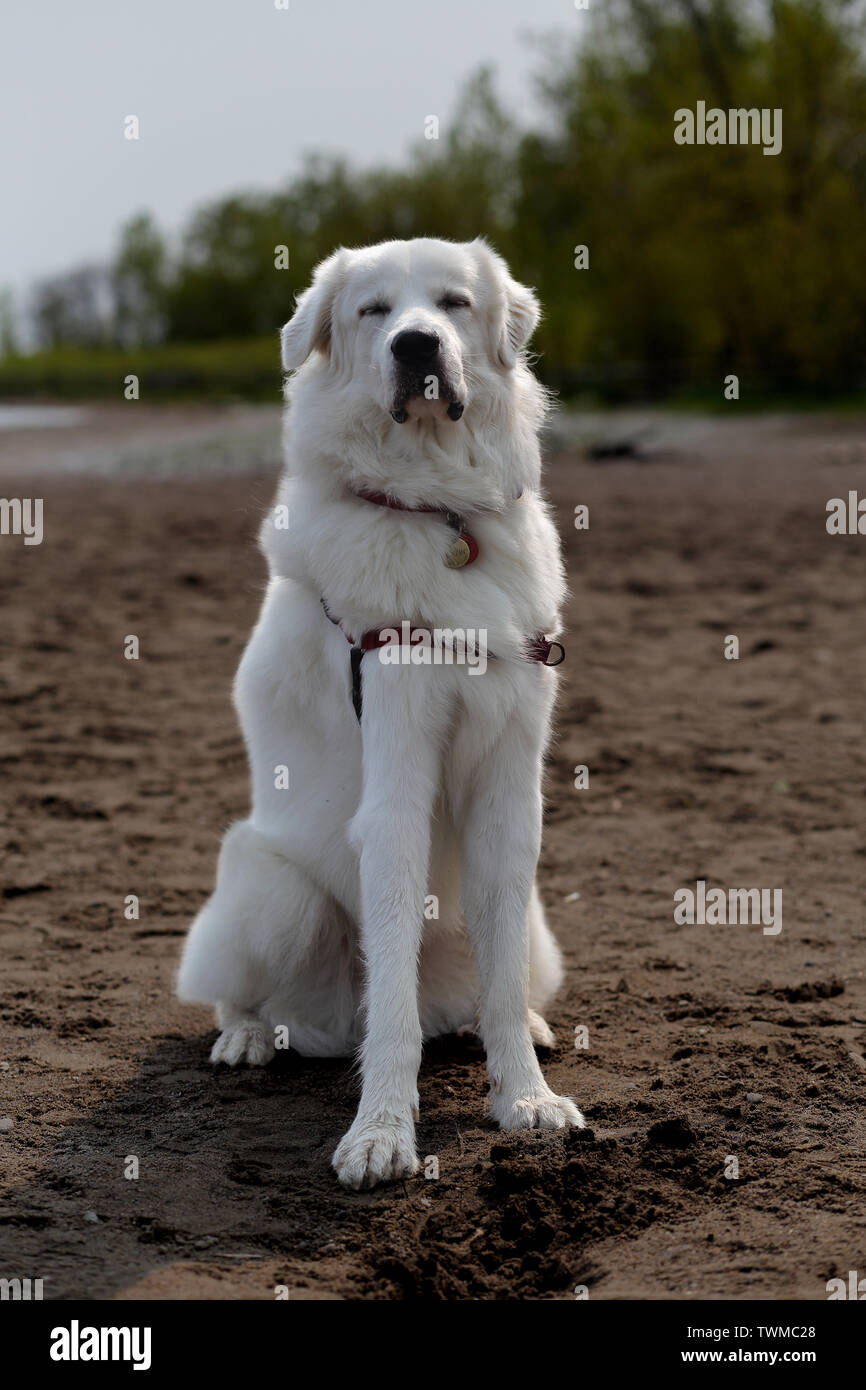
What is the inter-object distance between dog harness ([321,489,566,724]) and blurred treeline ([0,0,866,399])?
24889 mm

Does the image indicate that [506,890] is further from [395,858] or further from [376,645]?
[376,645]

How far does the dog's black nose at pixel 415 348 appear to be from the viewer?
3.58 meters

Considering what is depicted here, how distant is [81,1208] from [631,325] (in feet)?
100

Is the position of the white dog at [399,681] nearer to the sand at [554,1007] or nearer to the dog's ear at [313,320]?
the dog's ear at [313,320]

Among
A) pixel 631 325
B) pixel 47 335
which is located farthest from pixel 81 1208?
pixel 47 335

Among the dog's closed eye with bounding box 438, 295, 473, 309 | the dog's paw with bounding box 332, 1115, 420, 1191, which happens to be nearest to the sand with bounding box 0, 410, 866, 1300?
the dog's paw with bounding box 332, 1115, 420, 1191

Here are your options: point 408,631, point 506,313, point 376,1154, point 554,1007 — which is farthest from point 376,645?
point 554,1007

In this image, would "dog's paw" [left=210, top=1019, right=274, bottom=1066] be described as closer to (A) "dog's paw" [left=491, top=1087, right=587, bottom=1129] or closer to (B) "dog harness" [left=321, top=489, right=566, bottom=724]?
(A) "dog's paw" [left=491, top=1087, right=587, bottom=1129]

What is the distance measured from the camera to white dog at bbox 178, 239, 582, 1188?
3.56 meters

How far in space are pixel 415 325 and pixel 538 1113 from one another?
2.04m

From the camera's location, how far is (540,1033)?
4.16m

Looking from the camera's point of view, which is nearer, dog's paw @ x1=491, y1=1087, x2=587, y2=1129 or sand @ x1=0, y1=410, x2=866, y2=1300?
sand @ x1=0, y1=410, x2=866, y2=1300

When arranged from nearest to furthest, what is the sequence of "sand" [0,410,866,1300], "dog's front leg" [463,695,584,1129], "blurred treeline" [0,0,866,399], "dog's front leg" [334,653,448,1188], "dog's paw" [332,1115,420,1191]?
1. "sand" [0,410,866,1300]
2. "dog's paw" [332,1115,420,1191]
3. "dog's front leg" [334,653,448,1188]
4. "dog's front leg" [463,695,584,1129]
5. "blurred treeline" [0,0,866,399]

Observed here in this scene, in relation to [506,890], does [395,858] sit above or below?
above
